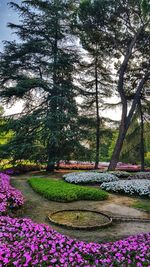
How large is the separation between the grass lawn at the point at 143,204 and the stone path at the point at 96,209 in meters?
0.32

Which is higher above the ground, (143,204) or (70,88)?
(70,88)

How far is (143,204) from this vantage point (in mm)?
11047

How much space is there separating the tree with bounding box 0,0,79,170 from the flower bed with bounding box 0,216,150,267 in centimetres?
1367

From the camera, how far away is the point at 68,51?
76.0ft

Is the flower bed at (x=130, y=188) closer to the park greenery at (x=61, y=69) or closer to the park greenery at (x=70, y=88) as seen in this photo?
the park greenery at (x=70, y=88)

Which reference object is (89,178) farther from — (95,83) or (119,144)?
(95,83)

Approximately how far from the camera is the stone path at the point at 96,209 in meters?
7.02

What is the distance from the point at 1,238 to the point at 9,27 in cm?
1985

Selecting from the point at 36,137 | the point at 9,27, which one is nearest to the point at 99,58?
the point at 9,27

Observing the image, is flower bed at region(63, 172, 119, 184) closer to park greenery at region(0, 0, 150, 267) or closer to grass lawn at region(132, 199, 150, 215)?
park greenery at region(0, 0, 150, 267)

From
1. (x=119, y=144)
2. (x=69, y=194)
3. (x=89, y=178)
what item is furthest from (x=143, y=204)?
(x=119, y=144)

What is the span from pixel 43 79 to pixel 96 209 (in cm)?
1335

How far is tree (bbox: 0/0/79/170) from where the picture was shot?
797 inches

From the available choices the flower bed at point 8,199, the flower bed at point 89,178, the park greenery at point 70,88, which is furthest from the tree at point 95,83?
the flower bed at point 8,199
